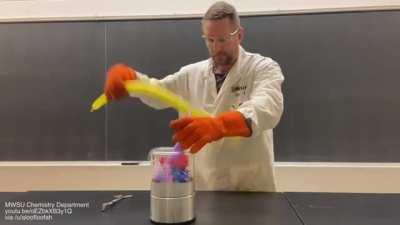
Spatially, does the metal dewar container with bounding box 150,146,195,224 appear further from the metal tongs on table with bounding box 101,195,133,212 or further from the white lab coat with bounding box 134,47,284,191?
the white lab coat with bounding box 134,47,284,191

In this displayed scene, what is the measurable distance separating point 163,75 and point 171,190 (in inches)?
51.1

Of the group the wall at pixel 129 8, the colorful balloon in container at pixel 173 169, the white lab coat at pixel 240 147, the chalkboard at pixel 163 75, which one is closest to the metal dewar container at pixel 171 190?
the colorful balloon in container at pixel 173 169

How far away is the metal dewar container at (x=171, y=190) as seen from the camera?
2.97 feet

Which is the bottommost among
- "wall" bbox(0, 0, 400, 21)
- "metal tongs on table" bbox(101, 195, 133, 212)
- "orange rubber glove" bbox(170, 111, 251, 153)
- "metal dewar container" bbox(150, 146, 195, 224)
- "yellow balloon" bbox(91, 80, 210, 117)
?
"metal tongs on table" bbox(101, 195, 133, 212)

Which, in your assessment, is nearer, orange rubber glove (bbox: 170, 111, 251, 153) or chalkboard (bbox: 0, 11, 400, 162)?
orange rubber glove (bbox: 170, 111, 251, 153)

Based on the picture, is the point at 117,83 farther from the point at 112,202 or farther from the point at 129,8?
the point at 129,8

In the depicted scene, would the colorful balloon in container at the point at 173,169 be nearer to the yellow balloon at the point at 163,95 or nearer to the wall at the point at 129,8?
the yellow balloon at the point at 163,95

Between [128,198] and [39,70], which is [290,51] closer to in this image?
[128,198]

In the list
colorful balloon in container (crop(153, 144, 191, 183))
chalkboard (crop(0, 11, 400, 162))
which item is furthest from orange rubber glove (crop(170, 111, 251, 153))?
chalkboard (crop(0, 11, 400, 162))

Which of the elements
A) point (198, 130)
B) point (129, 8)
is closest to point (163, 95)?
point (198, 130)

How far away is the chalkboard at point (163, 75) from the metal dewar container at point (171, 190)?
1.20 meters

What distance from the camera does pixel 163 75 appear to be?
6.97ft

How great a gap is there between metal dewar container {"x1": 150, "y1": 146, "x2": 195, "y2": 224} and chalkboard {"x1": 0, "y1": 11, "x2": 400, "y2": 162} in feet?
3.92

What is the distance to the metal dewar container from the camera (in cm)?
90
